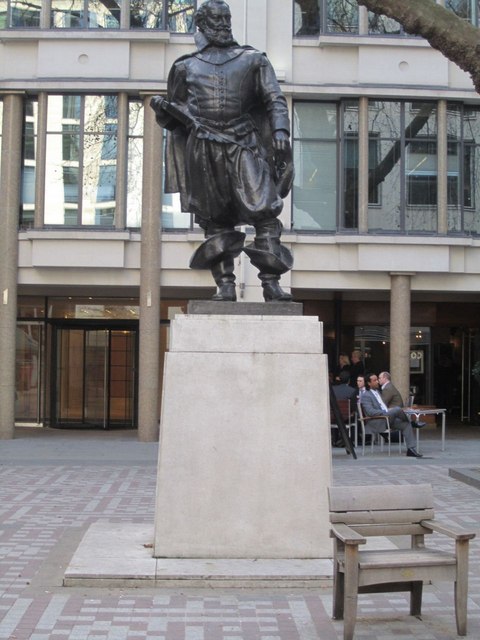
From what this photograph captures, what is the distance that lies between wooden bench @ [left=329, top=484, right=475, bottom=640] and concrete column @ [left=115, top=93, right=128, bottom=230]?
15.5m

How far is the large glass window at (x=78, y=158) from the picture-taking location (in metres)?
21.3

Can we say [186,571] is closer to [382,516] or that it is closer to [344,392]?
[382,516]

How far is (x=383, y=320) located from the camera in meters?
25.3

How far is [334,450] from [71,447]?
5.26 metres

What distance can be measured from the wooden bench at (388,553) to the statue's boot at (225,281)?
217cm

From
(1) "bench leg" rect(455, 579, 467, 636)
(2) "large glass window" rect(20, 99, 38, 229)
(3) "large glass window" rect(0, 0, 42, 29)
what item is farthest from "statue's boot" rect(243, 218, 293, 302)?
(3) "large glass window" rect(0, 0, 42, 29)

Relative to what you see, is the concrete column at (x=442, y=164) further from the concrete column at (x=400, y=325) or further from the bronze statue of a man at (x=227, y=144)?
the bronze statue of a man at (x=227, y=144)

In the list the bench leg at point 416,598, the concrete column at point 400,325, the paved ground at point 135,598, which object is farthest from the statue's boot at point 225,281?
the concrete column at point 400,325

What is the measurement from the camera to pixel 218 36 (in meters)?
7.93

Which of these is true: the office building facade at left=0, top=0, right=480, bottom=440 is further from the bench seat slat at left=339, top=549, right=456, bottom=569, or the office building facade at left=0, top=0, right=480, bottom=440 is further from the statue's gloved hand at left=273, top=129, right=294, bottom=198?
the bench seat slat at left=339, top=549, right=456, bottom=569

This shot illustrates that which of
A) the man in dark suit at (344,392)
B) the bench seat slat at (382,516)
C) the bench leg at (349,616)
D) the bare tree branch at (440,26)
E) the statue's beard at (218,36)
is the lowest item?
the bench leg at (349,616)

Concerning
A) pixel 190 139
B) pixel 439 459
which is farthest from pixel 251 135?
pixel 439 459

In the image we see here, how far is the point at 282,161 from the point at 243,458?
2.40m

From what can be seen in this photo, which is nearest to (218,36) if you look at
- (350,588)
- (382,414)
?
(350,588)
